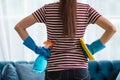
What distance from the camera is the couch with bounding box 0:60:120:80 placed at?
2.69 metres

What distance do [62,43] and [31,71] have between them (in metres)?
1.19

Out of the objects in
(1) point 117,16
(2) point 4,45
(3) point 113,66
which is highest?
(1) point 117,16

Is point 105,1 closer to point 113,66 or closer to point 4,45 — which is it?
point 113,66

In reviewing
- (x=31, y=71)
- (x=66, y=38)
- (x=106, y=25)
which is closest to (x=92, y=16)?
(x=106, y=25)

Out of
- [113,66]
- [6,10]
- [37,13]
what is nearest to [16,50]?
[6,10]

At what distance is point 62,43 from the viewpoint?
1.65 meters

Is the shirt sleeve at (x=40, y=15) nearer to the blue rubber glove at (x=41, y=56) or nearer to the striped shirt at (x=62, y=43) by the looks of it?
the striped shirt at (x=62, y=43)

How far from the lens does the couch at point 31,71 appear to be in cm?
269

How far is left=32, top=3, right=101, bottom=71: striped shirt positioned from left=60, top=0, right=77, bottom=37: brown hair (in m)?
0.03

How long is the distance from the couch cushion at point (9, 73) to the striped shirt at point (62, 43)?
1.06 meters

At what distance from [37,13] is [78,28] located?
27cm

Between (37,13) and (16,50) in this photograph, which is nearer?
(37,13)

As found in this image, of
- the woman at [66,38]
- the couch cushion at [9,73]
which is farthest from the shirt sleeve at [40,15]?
the couch cushion at [9,73]

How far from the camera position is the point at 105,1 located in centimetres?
309
